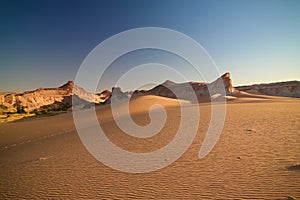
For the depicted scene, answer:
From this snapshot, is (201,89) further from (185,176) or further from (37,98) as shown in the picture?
(185,176)

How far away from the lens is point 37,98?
91.6 metres

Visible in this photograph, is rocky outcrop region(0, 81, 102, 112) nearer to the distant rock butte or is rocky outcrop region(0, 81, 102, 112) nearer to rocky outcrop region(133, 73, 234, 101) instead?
the distant rock butte

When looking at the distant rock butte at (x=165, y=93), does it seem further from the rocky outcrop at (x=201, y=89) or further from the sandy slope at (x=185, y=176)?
the sandy slope at (x=185, y=176)

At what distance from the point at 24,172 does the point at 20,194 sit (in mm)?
2617

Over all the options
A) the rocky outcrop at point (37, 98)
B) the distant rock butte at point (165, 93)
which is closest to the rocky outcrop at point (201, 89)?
the distant rock butte at point (165, 93)

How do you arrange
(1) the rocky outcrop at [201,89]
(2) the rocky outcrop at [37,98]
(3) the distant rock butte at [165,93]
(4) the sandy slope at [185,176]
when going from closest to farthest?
(4) the sandy slope at [185,176]
(2) the rocky outcrop at [37,98]
(3) the distant rock butte at [165,93]
(1) the rocky outcrop at [201,89]

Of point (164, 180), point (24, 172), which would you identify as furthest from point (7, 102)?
point (164, 180)

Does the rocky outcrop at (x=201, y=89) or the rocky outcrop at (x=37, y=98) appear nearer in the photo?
the rocky outcrop at (x=37, y=98)

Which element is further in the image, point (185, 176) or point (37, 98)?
point (37, 98)

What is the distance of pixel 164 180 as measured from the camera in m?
6.53

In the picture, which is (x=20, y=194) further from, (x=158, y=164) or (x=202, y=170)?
(x=202, y=170)

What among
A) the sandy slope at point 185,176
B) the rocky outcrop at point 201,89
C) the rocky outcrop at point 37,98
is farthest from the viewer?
the rocky outcrop at point 201,89

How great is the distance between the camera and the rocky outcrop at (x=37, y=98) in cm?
7816

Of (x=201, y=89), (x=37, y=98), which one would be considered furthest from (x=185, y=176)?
(x=37, y=98)
